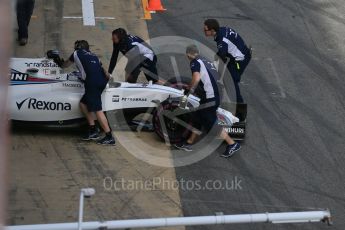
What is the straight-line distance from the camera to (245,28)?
39.7 feet

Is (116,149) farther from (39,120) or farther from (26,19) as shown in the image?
(26,19)

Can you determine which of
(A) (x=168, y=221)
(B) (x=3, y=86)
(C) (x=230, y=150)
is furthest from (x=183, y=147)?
(B) (x=3, y=86)

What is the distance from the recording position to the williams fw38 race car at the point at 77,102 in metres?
8.13

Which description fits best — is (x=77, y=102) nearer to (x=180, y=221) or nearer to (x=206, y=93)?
(x=206, y=93)

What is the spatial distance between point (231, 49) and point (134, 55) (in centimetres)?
147

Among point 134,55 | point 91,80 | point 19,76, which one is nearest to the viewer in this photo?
point 91,80

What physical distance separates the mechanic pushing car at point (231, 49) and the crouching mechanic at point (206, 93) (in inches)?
24.5

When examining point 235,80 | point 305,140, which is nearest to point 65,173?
point 235,80

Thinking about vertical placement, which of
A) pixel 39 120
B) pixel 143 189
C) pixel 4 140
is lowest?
pixel 143 189

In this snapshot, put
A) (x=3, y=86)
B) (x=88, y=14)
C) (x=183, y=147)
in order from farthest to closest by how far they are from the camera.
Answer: (x=88, y=14) < (x=183, y=147) < (x=3, y=86)

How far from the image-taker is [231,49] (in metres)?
8.77

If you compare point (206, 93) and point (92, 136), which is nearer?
point (206, 93)

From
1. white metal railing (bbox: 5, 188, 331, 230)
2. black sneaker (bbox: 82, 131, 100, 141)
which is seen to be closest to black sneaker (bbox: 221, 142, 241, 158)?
black sneaker (bbox: 82, 131, 100, 141)

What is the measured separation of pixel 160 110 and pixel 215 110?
79 centimetres
